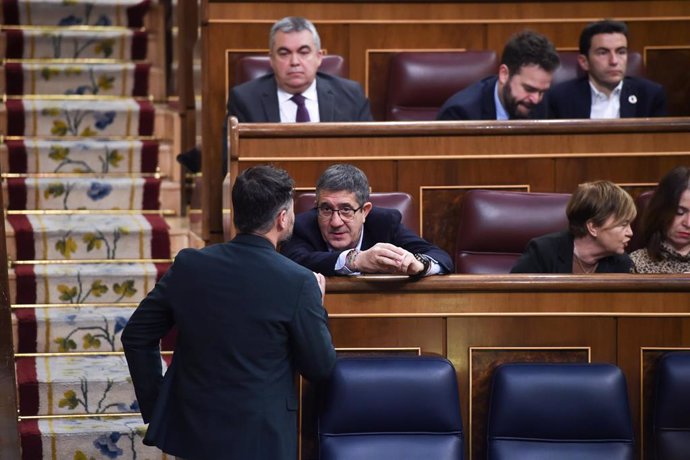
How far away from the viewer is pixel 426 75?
9.33 feet

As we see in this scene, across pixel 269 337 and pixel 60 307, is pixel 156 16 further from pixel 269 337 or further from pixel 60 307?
pixel 269 337

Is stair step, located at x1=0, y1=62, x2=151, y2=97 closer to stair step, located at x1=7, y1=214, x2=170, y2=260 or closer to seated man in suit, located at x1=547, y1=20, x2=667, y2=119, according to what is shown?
stair step, located at x1=7, y1=214, x2=170, y2=260

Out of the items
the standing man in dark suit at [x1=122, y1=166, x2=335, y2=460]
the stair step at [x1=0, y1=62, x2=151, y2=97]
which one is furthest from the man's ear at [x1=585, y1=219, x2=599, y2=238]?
the stair step at [x1=0, y1=62, x2=151, y2=97]

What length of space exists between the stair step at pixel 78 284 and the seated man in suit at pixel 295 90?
0.37 m

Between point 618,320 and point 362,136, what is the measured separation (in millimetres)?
680

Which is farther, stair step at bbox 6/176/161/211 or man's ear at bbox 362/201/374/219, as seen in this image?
stair step at bbox 6/176/161/211

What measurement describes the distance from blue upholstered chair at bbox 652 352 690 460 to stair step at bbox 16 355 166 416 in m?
0.93

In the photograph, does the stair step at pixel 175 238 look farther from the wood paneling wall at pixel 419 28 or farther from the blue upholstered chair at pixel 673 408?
the blue upholstered chair at pixel 673 408

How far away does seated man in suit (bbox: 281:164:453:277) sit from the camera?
6.01 feet

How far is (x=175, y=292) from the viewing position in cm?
158

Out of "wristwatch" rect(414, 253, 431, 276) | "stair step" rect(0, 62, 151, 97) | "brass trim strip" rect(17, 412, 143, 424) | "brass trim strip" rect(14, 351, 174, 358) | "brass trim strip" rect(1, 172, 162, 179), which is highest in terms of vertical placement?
"stair step" rect(0, 62, 151, 97)

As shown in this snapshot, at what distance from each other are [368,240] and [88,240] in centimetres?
83

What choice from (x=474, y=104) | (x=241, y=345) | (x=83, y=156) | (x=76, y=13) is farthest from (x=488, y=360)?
(x=76, y=13)

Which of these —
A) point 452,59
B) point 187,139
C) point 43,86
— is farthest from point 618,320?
point 43,86
